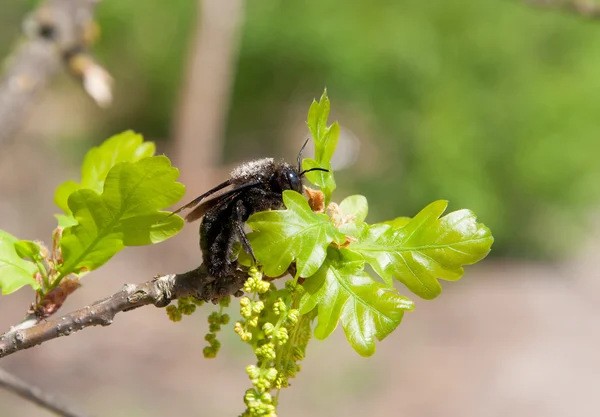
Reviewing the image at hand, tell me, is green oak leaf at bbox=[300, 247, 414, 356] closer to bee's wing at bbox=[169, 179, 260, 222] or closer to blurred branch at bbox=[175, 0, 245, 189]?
bee's wing at bbox=[169, 179, 260, 222]

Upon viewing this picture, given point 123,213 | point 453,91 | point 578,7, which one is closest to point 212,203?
point 123,213

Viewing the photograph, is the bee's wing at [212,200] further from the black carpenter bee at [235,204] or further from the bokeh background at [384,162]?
the bokeh background at [384,162]

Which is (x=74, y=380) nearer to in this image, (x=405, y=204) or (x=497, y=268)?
(x=405, y=204)

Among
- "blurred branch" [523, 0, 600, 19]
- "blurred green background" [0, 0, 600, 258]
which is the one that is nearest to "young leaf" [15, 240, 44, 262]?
"blurred branch" [523, 0, 600, 19]

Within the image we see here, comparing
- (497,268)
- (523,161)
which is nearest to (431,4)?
(523,161)

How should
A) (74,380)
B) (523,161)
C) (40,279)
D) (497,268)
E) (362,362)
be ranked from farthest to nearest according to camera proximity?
(497,268), (523,161), (362,362), (74,380), (40,279)

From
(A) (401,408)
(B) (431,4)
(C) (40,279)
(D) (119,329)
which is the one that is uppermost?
(B) (431,4)

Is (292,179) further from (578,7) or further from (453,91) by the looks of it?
(453,91)

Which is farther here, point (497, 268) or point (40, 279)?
point (497, 268)
